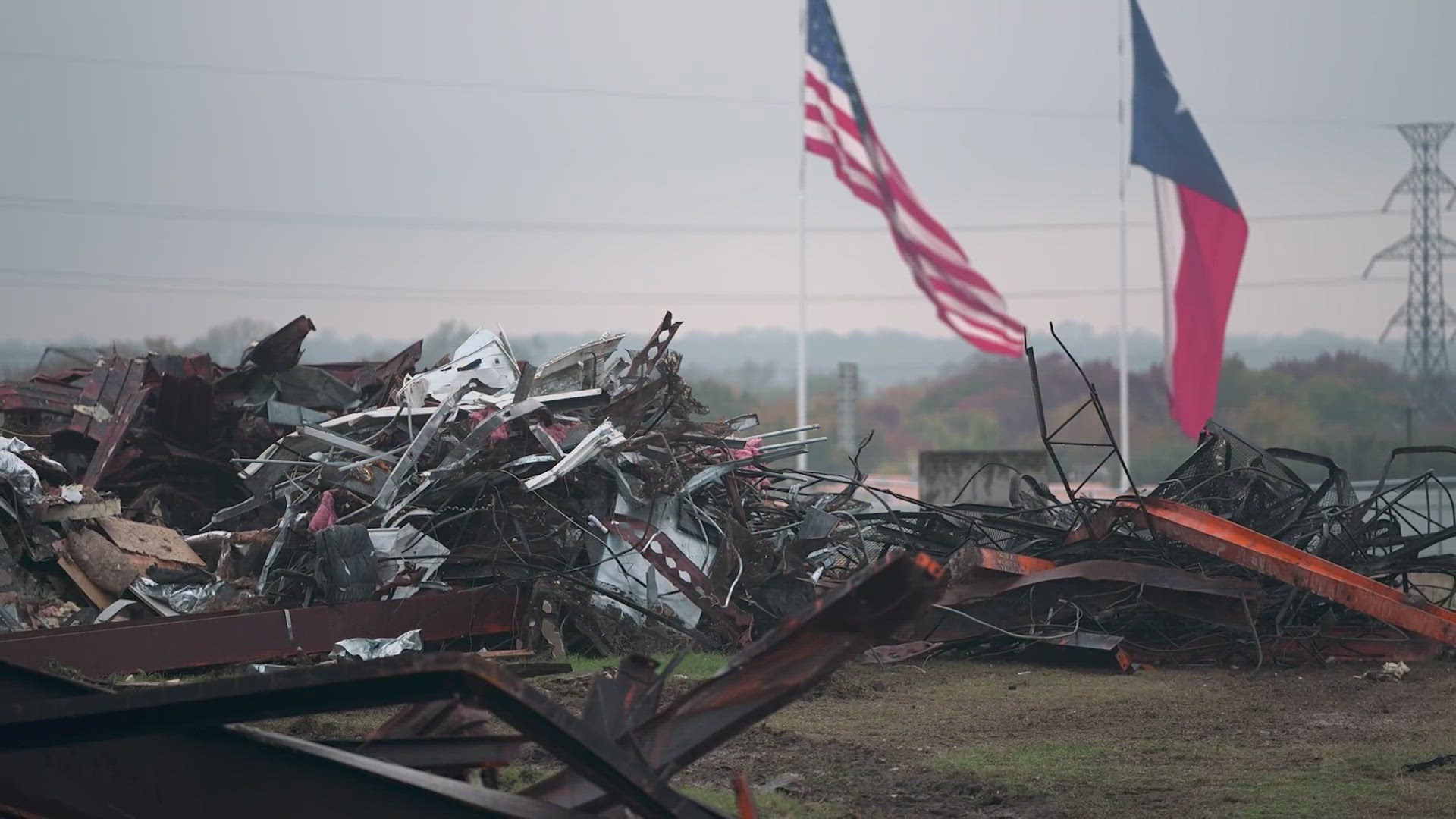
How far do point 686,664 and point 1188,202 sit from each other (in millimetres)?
22648

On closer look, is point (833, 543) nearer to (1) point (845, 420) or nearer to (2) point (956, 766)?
(2) point (956, 766)

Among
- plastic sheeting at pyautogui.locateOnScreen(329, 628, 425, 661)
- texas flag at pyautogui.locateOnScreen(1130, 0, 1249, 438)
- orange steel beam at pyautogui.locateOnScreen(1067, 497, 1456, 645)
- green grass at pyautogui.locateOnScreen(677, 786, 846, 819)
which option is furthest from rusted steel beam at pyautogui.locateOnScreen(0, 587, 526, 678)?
texas flag at pyautogui.locateOnScreen(1130, 0, 1249, 438)

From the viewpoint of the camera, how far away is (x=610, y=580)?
8.38m

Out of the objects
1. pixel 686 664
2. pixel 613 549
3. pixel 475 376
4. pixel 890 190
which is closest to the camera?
pixel 686 664

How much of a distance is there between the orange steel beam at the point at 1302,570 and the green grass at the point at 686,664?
8.89ft

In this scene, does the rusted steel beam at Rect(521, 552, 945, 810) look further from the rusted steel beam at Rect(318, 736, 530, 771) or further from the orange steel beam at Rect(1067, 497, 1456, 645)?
the orange steel beam at Rect(1067, 497, 1456, 645)

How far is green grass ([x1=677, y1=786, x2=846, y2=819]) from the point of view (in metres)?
4.50

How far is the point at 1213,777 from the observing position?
5.25 meters

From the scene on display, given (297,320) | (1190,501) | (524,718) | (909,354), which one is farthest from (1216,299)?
(909,354)

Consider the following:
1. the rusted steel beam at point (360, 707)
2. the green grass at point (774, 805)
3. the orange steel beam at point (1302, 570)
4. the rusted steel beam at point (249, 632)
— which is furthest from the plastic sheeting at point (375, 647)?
the orange steel beam at point (1302, 570)

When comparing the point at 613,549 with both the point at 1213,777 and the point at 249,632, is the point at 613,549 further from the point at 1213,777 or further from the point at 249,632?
the point at 1213,777

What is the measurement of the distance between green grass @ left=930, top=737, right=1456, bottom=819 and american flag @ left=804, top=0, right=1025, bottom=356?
60.3 feet

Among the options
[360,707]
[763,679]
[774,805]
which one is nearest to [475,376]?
[774,805]

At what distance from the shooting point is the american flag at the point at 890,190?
23.6 metres
